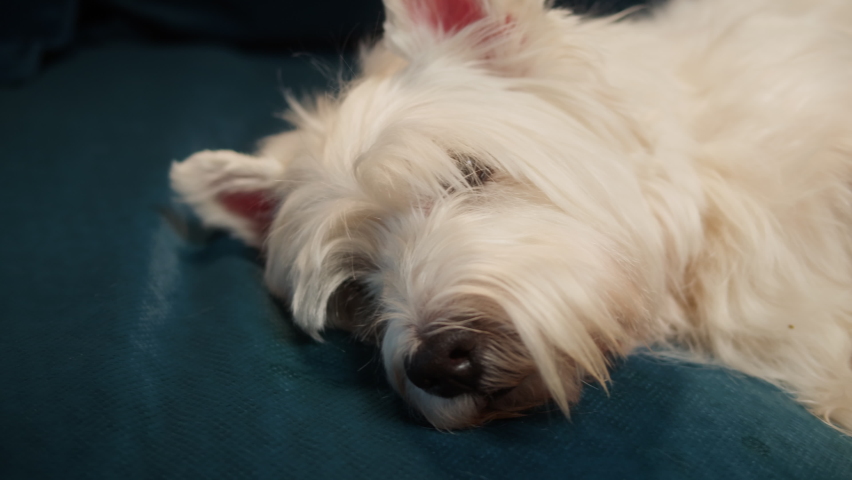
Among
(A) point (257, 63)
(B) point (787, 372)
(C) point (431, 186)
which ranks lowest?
(B) point (787, 372)

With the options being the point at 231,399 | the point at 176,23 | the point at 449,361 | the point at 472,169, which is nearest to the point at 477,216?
the point at 472,169

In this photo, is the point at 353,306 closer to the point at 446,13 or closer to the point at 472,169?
Answer: the point at 472,169

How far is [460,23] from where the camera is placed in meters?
1.25

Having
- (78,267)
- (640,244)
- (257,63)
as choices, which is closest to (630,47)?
(640,244)

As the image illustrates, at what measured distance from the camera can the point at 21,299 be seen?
1460 mm

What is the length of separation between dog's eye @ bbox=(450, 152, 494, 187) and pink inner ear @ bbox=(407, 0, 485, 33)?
0.30 meters

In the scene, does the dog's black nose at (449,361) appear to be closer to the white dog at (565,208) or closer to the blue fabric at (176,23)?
the white dog at (565,208)

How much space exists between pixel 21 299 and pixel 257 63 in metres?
2.06

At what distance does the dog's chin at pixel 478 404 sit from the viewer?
1047 mm

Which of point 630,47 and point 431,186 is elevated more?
point 630,47

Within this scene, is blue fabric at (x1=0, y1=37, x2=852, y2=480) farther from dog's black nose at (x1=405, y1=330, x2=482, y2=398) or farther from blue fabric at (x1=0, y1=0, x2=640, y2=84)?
blue fabric at (x1=0, y1=0, x2=640, y2=84)

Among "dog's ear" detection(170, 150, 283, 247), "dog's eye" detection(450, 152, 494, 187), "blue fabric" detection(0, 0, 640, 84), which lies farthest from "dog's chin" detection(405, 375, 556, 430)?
"blue fabric" detection(0, 0, 640, 84)

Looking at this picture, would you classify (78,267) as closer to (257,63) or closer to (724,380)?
(724,380)

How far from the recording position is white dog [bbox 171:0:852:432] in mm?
1030
